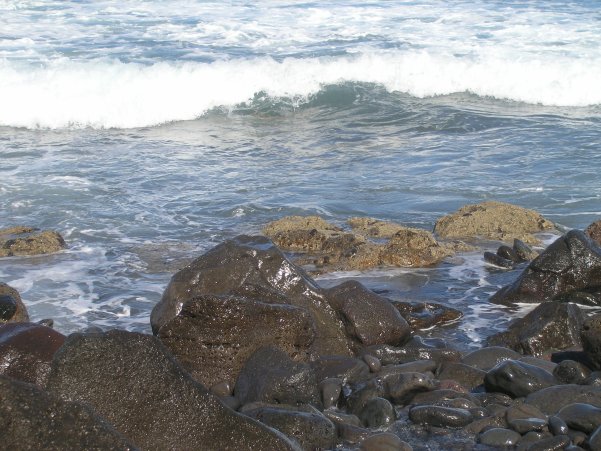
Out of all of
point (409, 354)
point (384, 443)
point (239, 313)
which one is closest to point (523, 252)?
point (409, 354)

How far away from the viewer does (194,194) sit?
434 inches

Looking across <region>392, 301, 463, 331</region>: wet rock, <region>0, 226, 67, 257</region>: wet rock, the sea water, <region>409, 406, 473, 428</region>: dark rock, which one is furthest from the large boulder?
<region>0, 226, 67, 257</region>: wet rock

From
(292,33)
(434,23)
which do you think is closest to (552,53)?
(434,23)

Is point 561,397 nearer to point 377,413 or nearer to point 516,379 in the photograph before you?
point 516,379

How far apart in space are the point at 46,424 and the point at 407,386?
2524mm

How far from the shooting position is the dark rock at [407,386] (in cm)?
510

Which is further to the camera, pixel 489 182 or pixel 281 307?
pixel 489 182

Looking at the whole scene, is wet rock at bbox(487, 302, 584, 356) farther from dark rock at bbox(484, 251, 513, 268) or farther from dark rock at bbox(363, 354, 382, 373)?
dark rock at bbox(484, 251, 513, 268)

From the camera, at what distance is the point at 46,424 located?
307 cm

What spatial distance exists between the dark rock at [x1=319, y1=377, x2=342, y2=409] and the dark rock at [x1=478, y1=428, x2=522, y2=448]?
0.90 meters

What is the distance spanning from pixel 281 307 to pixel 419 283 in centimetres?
229

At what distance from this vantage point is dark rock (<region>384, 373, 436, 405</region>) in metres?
5.10

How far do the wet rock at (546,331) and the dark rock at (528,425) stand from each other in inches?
52.9

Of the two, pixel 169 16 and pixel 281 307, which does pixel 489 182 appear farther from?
pixel 169 16
